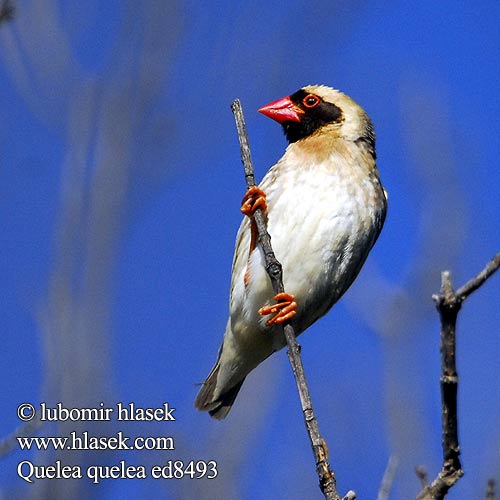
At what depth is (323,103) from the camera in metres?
5.25

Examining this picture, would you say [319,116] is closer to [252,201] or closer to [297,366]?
[252,201]

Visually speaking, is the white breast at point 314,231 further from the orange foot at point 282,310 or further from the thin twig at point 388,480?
the thin twig at point 388,480

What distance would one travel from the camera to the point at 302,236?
4.41 metres

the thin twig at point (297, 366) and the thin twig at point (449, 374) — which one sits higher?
the thin twig at point (297, 366)

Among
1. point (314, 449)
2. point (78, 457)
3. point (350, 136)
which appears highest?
point (350, 136)

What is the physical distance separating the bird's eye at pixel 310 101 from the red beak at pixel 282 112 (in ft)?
0.22

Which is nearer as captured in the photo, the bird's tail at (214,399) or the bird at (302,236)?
the bird at (302,236)

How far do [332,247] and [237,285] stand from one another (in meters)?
0.62

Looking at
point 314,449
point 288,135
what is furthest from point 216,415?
point 314,449

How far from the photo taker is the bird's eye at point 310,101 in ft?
17.2

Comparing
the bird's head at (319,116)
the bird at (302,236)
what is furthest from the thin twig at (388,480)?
the bird's head at (319,116)

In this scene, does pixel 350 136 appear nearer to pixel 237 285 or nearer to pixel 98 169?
pixel 237 285

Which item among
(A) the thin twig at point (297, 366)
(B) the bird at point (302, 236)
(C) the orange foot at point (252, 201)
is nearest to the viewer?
(A) the thin twig at point (297, 366)

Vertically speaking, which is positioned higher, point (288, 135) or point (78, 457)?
point (288, 135)
